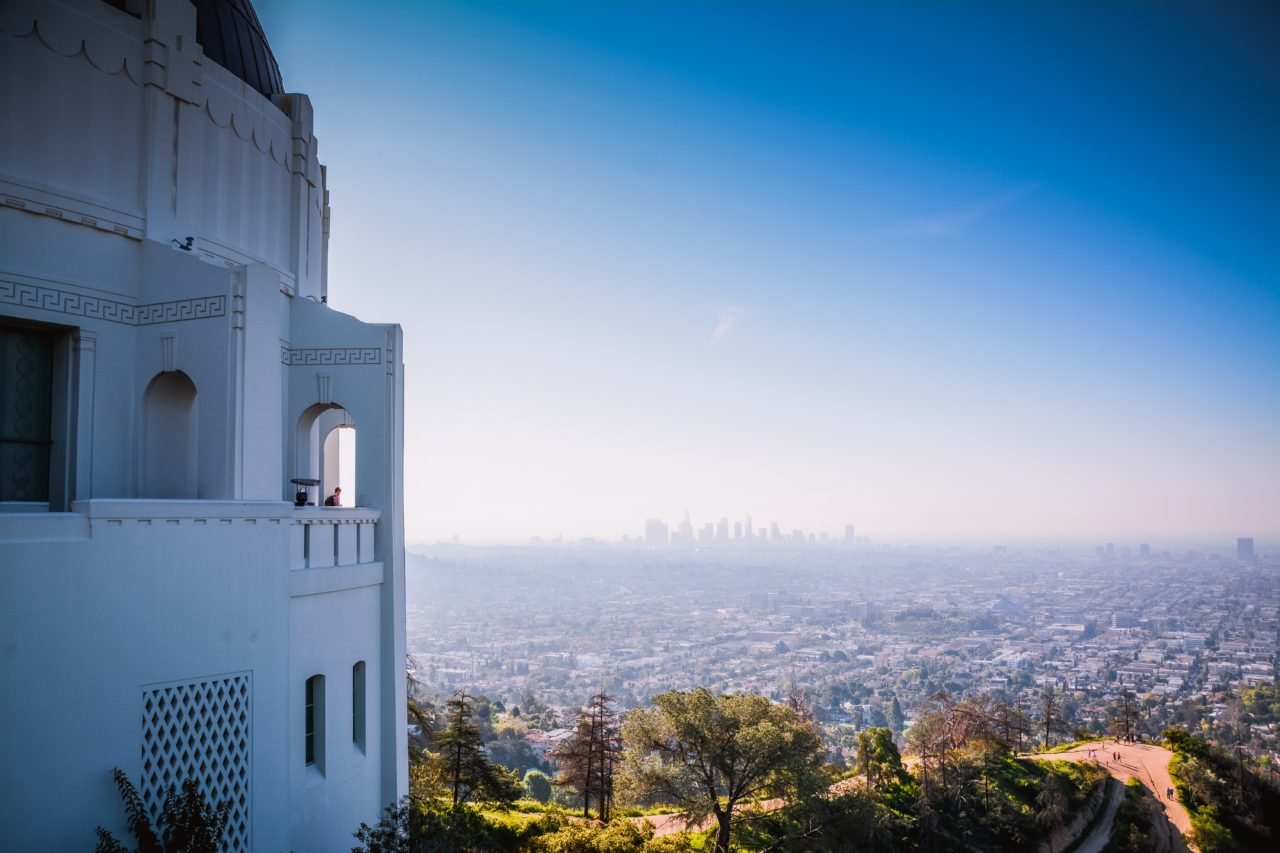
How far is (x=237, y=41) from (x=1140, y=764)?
3266 cm

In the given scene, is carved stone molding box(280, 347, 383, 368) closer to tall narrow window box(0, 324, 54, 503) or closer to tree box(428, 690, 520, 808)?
tall narrow window box(0, 324, 54, 503)

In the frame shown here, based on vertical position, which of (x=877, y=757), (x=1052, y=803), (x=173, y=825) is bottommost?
(x=1052, y=803)

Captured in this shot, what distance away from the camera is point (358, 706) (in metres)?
9.59

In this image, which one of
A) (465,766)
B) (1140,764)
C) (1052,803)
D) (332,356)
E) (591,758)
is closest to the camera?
(332,356)

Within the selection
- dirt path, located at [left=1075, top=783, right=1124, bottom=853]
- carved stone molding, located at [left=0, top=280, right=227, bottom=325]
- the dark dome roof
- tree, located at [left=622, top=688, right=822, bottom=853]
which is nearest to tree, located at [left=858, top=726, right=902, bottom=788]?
dirt path, located at [left=1075, top=783, right=1124, bottom=853]

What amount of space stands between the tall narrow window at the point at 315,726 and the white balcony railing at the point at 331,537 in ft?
4.57

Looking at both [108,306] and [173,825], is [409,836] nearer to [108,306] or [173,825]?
[173,825]

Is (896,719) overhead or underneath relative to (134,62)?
underneath

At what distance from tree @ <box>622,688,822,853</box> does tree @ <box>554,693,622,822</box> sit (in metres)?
3.55

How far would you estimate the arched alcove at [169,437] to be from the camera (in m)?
9.03

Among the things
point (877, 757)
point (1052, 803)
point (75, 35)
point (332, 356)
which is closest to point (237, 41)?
point (75, 35)

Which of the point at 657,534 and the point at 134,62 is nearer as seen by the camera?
the point at 134,62

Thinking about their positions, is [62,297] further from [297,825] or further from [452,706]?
[452,706]

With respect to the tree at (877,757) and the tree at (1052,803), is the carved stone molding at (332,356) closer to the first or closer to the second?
the tree at (877,757)
